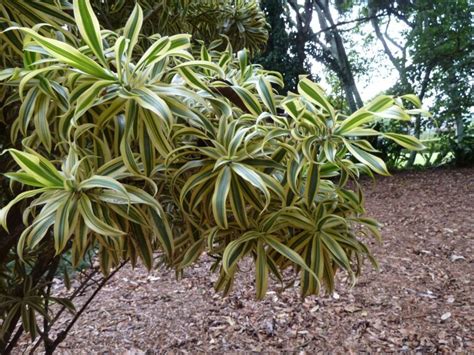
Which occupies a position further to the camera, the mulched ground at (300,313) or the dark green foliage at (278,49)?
the dark green foliage at (278,49)

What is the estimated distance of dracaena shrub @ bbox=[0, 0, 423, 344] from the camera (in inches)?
22.0

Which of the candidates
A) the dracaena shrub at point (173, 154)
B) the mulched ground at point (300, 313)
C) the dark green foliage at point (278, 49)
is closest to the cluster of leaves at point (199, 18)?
the dracaena shrub at point (173, 154)

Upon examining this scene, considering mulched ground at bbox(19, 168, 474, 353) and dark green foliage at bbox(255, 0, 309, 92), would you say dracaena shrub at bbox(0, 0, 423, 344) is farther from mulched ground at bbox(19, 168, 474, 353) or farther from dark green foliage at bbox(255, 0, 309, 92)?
dark green foliage at bbox(255, 0, 309, 92)

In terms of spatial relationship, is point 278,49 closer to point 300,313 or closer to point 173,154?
point 300,313

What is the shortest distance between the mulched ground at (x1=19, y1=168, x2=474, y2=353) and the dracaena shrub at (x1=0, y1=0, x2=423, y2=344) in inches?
56.0

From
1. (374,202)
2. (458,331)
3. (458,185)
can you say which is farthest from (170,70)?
(458,185)

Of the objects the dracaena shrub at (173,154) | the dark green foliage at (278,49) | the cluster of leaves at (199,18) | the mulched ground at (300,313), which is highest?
the dark green foliage at (278,49)

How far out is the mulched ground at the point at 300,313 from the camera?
2002 mm

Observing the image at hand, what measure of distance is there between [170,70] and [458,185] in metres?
5.06

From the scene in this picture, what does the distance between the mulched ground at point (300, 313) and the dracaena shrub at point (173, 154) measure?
142 cm

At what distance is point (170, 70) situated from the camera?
2.15 feet

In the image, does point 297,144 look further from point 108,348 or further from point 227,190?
point 108,348

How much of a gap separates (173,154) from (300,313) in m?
1.82

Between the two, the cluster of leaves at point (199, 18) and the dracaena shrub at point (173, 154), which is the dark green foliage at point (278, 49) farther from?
the dracaena shrub at point (173, 154)
